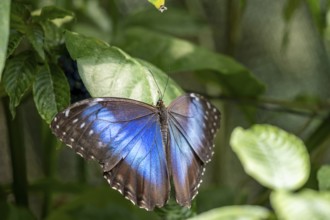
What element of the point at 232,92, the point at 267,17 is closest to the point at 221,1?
the point at 267,17

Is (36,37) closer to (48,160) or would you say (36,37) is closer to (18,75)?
(18,75)

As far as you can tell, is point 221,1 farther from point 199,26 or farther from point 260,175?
point 260,175

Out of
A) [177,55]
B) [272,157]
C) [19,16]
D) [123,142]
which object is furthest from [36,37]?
[272,157]

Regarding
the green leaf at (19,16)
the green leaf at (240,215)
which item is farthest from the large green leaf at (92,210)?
the green leaf at (240,215)

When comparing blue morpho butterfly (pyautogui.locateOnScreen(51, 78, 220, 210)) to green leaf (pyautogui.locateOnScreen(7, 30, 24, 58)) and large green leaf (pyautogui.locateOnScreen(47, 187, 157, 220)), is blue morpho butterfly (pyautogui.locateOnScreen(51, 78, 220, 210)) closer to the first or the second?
green leaf (pyautogui.locateOnScreen(7, 30, 24, 58))

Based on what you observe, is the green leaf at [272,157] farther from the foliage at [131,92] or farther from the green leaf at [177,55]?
the green leaf at [177,55]

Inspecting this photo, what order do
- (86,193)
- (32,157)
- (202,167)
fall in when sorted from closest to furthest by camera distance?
(202,167) → (86,193) → (32,157)
